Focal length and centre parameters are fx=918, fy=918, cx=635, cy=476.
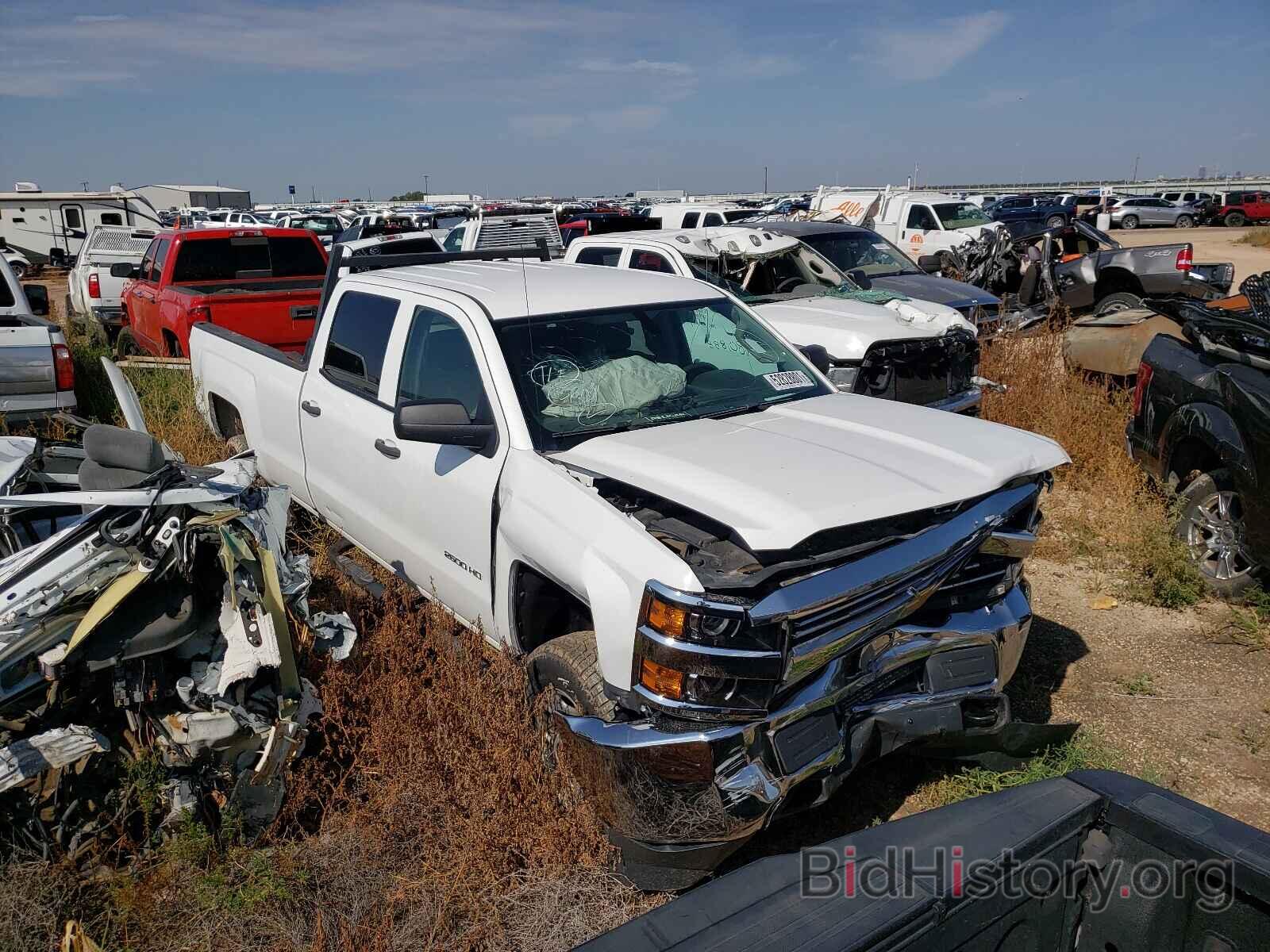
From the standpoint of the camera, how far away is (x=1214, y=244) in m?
32.3

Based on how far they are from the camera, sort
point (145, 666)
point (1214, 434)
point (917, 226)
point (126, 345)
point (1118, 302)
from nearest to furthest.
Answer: point (145, 666) < point (1214, 434) < point (126, 345) < point (1118, 302) < point (917, 226)

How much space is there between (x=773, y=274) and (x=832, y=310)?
5.45 ft

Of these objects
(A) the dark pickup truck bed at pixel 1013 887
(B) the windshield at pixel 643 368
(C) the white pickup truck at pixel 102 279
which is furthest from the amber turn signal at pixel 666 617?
(C) the white pickup truck at pixel 102 279

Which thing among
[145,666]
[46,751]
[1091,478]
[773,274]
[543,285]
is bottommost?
[1091,478]

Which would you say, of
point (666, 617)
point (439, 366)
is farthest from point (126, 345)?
point (666, 617)

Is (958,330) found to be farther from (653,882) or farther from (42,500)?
(42,500)

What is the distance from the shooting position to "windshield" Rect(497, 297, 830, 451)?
12.6ft

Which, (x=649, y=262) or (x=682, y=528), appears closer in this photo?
(x=682, y=528)

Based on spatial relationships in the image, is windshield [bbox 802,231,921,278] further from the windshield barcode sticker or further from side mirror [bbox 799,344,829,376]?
the windshield barcode sticker

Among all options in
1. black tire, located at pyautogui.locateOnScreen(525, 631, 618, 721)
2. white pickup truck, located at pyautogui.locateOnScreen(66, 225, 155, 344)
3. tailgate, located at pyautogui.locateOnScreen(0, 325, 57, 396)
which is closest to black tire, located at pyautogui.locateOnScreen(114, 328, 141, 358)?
white pickup truck, located at pyautogui.locateOnScreen(66, 225, 155, 344)

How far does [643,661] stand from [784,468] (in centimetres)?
86

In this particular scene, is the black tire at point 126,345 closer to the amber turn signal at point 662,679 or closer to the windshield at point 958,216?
the amber turn signal at point 662,679

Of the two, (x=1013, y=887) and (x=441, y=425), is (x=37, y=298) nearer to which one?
(x=441, y=425)

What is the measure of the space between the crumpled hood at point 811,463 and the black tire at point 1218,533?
2.32 meters
